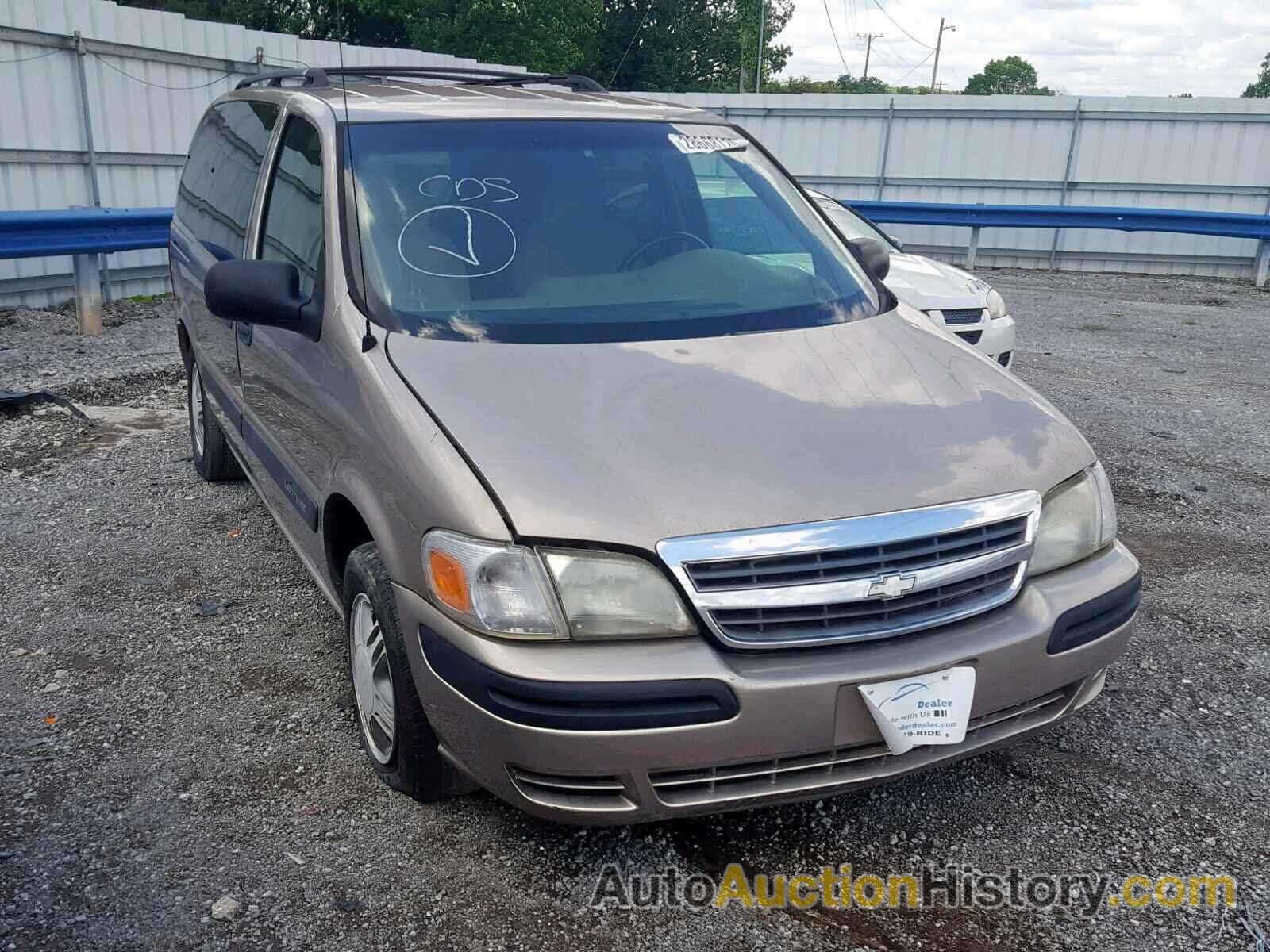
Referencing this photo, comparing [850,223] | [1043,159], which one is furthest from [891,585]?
[1043,159]

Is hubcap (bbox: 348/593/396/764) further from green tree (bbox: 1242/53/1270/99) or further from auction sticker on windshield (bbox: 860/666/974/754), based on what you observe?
green tree (bbox: 1242/53/1270/99)

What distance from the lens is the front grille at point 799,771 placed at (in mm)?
2369

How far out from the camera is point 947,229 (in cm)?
1599

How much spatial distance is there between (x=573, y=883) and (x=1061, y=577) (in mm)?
1424

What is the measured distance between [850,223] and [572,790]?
254 inches

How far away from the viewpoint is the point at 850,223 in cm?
804

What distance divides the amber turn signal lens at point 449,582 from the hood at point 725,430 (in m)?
0.18

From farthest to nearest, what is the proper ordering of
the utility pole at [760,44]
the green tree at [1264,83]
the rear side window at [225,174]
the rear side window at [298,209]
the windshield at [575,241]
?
the green tree at [1264,83] → the utility pole at [760,44] → the rear side window at [225,174] → the rear side window at [298,209] → the windshield at [575,241]

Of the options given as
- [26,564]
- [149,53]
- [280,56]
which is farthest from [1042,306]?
[26,564]

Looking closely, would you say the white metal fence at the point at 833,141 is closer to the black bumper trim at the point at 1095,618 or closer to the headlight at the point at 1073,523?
the headlight at the point at 1073,523

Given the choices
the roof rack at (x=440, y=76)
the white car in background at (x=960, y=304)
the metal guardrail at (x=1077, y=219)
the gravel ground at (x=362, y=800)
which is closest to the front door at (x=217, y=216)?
the roof rack at (x=440, y=76)

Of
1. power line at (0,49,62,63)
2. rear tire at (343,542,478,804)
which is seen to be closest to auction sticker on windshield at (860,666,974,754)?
rear tire at (343,542,478,804)

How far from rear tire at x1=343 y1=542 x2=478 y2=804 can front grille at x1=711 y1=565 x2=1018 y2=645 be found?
0.84 metres

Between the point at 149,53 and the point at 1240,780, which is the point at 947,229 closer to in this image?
the point at 149,53
